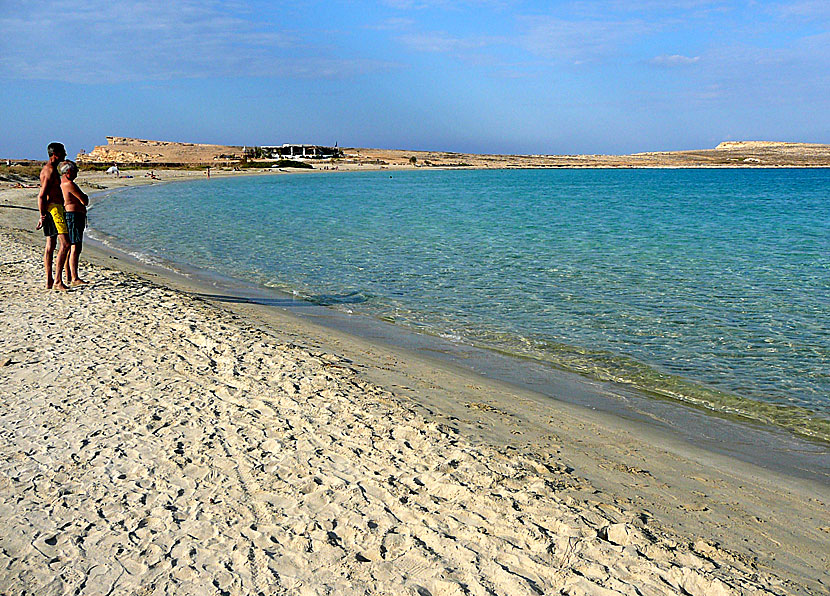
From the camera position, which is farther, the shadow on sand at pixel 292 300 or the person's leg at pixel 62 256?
the shadow on sand at pixel 292 300

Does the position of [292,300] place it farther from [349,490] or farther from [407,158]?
[407,158]

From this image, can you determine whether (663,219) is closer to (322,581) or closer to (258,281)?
(258,281)

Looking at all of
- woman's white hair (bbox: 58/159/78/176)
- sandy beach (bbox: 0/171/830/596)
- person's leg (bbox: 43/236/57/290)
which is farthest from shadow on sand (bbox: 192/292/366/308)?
sandy beach (bbox: 0/171/830/596)

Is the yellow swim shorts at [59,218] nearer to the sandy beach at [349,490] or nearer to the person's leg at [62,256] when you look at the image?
the person's leg at [62,256]

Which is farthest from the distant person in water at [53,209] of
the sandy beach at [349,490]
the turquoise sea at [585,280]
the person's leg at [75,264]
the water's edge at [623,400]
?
the turquoise sea at [585,280]

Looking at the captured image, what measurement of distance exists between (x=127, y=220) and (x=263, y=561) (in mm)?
24619

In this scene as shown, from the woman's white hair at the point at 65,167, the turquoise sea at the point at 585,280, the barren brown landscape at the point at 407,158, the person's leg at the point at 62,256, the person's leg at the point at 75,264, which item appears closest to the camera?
the turquoise sea at the point at 585,280

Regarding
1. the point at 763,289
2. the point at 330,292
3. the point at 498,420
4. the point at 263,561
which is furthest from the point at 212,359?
the point at 763,289

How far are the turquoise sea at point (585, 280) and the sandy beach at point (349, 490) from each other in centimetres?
205

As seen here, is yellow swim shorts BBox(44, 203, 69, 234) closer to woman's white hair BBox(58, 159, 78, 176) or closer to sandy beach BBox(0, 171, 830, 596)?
woman's white hair BBox(58, 159, 78, 176)

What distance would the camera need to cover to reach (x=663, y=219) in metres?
29.3

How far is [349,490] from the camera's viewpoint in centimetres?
435

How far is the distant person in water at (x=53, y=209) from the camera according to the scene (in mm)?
9773

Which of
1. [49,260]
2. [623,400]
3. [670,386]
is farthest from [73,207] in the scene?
[670,386]
